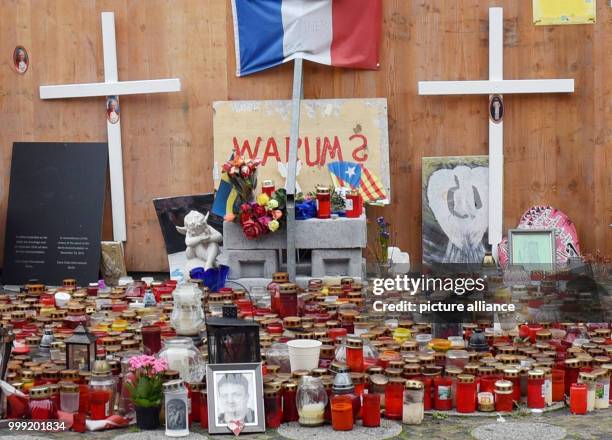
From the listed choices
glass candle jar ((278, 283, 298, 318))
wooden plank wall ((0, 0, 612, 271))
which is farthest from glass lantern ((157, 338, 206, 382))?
wooden plank wall ((0, 0, 612, 271))

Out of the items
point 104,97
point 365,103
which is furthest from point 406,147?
point 104,97

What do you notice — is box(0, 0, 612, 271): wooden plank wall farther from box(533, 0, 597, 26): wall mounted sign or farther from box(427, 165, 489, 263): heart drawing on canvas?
box(427, 165, 489, 263): heart drawing on canvas

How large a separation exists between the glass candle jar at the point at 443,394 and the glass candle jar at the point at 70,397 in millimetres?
1695

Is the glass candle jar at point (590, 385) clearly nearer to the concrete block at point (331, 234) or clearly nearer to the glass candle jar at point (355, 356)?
the glass candle jar at point (355, 356)

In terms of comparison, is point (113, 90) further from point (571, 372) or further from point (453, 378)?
point (571, 372)

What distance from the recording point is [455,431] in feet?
18.1

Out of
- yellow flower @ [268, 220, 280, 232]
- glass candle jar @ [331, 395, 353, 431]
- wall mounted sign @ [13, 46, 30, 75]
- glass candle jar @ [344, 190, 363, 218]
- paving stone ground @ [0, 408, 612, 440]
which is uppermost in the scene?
wall mounted sign @ [13, 46, 30, 75]

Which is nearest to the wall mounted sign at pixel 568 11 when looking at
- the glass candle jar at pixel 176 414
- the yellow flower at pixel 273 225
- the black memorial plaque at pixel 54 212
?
the yellow flower at pixel 273 225

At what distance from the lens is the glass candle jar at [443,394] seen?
5.84 meters

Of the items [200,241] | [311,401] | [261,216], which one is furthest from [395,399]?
[200,241]

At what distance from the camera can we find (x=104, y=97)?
33.3 feet

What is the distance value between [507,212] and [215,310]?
3.44 m

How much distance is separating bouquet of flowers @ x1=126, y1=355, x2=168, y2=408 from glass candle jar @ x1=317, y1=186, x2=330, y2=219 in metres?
3.57

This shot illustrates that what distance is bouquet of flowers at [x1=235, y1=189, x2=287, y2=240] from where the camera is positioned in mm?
9003
